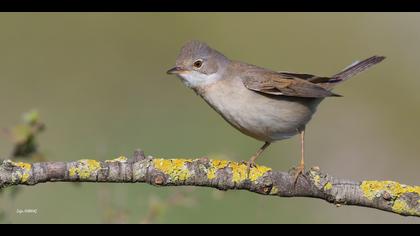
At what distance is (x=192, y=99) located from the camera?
1025 cm

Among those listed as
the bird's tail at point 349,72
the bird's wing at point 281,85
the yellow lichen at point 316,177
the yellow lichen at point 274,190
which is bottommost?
the yellow lichen at point 274,190

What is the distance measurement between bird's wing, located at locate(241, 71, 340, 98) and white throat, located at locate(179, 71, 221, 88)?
251 millimetres

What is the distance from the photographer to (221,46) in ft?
39.4

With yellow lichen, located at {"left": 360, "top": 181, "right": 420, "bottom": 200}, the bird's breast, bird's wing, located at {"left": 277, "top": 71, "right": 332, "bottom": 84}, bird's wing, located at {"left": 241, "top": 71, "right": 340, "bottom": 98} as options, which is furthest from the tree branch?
bird's wing, located at {"left": 277, "top": 71, "right": 332, "bottom": 84}

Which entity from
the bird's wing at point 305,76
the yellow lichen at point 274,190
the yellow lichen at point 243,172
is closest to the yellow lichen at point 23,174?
the yellow lichen at point 243,172

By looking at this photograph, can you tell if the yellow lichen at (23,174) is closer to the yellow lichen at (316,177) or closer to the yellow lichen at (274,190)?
the yellow lichen at (274,190)

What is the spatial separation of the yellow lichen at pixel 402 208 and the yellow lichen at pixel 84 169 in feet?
6.02

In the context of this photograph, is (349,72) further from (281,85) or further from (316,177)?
(316,177)

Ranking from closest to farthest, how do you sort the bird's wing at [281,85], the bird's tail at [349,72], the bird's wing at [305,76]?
the bird's wing at [281,85]
the bird's wing at [305,76]
the bird's tail at [349,72]

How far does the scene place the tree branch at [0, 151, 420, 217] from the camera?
11.9 feet

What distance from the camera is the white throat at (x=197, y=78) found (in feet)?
18.1

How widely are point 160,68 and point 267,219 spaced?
16.7ft

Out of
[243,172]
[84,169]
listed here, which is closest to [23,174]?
[84,169]
